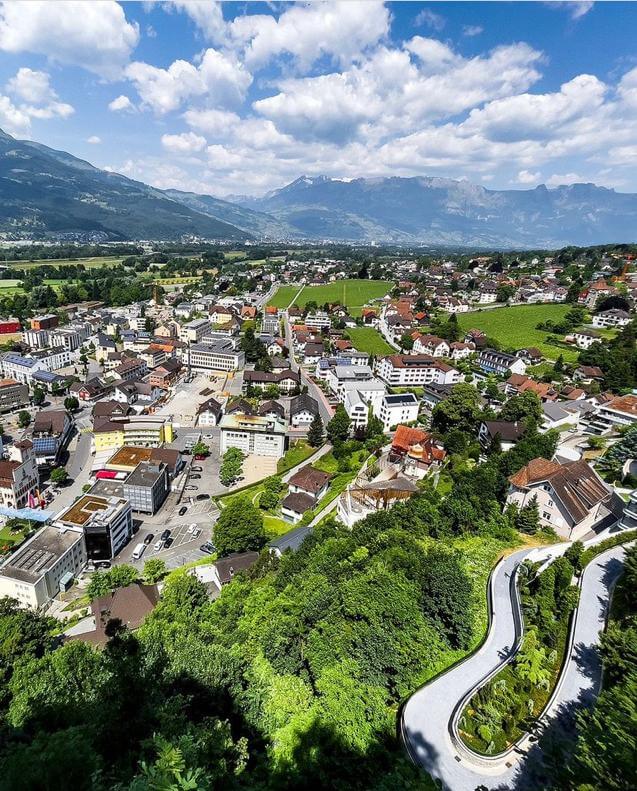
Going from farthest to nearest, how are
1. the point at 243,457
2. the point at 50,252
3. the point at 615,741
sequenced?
the point at 50,252
the point at 243,457
the point at 615,741

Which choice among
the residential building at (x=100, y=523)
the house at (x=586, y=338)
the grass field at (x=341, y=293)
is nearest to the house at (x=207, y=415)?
the residential building at (x=100, y=523)

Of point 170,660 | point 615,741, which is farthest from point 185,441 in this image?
point 615,741

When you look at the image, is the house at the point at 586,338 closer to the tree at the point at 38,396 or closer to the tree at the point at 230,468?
the tree at the point at 230,468

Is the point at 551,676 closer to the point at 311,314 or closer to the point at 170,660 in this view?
the point at 170,660

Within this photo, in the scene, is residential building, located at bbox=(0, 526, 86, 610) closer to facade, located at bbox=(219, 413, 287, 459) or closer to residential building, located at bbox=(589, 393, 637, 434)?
facade, located at bbox=(219, 413, 287, 459)

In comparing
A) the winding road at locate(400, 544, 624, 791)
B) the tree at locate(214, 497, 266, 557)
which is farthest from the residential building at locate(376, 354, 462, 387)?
the winding road at locate(400, 544, 624, 791)
